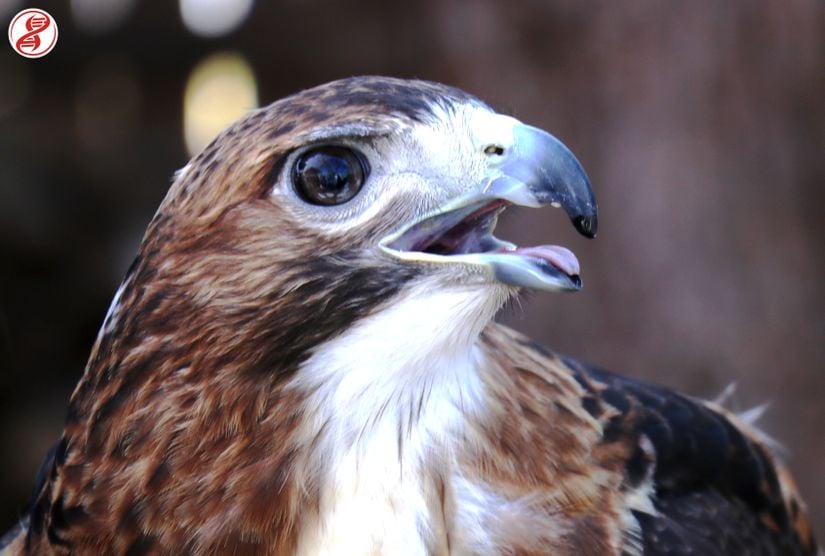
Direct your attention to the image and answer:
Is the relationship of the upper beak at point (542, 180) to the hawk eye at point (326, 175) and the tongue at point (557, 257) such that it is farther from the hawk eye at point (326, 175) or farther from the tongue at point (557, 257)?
the hawk eye at point (326, 175)

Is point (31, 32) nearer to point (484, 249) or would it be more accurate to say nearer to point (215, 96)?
point (215, 96)

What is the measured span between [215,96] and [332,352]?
5074mm

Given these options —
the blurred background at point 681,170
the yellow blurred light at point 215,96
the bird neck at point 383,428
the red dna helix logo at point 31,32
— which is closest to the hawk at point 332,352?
the bird neck at point 383,428

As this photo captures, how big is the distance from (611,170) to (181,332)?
320 centimetres

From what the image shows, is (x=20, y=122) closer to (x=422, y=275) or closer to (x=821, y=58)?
(x=821, y=58)

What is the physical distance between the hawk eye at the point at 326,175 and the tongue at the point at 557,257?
13.2 inches

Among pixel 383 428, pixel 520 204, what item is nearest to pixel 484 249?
pixel 520 204

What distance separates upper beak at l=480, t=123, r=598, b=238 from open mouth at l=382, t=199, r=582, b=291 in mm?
44

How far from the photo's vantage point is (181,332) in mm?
1852

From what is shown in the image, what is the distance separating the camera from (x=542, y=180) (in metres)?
1.76

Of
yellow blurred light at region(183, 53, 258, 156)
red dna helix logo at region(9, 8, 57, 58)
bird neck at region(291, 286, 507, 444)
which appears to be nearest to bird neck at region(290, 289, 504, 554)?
bird neck at region(291, 286, 507, 444)

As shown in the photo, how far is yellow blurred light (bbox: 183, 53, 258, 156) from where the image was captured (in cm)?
650

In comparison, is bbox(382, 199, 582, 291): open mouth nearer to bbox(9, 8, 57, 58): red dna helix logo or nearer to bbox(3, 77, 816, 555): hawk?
bbox(3, 77, 816, 555): hawk

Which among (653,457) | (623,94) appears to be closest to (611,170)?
(623,94)
